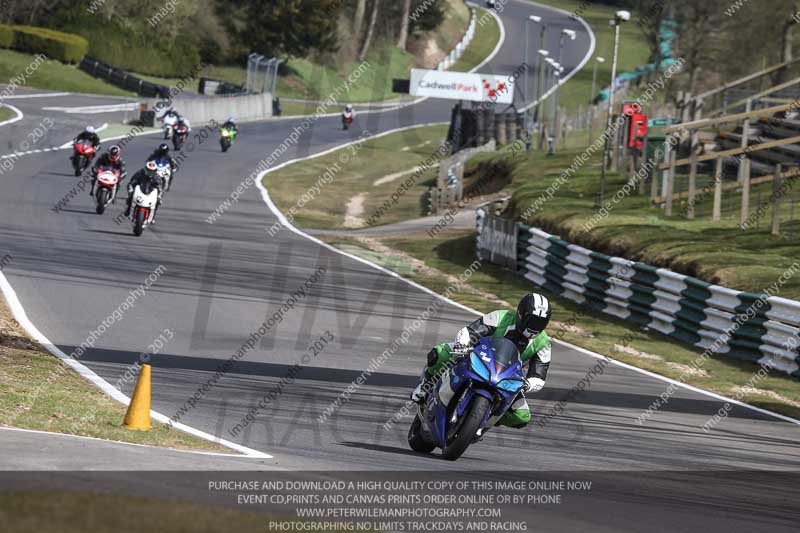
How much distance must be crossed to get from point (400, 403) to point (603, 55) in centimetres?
9570

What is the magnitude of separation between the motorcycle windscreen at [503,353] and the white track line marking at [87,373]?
1.88 metres

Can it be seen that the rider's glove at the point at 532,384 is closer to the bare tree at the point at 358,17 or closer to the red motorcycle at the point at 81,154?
the red motorcycle at the point at 81,154

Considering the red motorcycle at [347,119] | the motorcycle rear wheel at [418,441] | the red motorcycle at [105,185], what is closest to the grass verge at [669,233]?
the red motorcycle at [105,185]

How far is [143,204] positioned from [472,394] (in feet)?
56.4

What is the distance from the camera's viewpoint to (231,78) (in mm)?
84750

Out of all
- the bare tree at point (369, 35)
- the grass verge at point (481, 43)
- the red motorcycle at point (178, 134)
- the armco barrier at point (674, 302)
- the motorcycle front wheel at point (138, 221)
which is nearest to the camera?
the armco barrier at point (674, 302)

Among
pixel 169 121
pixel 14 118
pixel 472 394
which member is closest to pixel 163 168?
pixel 472 394

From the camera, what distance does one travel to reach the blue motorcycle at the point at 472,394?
976 cm

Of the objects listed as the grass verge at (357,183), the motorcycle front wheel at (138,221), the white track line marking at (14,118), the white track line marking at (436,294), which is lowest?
the grass verge at (357,183)

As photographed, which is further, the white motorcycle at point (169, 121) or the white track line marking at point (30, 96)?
the white track line marking at point (30, 96)

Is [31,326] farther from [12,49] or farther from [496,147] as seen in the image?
[12,49]

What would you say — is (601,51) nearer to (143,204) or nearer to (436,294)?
(143,204)

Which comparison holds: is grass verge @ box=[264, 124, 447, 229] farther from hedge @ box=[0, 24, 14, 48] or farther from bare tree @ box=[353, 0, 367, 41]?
bare tree @ box=[353, 0, 367, 41]

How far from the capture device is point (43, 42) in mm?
68750
